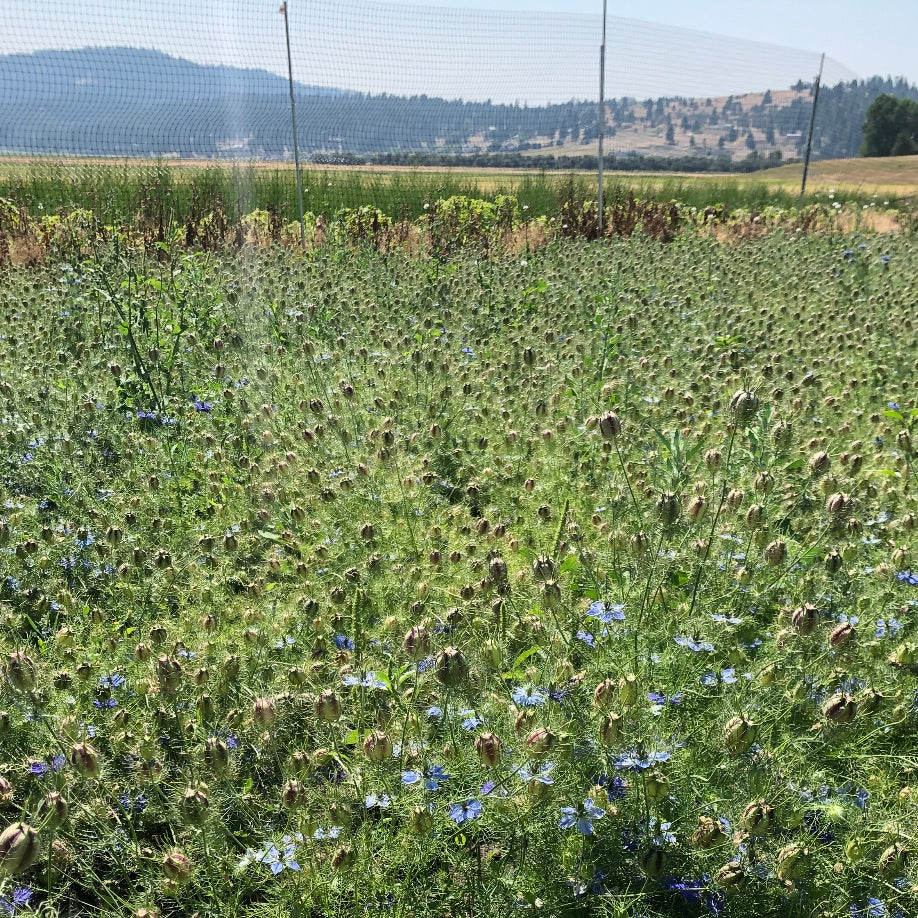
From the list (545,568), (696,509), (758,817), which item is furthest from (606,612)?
(758,817)

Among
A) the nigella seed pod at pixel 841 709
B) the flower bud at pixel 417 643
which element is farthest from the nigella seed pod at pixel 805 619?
the flower bud at pixel 417 643

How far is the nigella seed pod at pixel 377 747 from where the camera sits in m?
1.83

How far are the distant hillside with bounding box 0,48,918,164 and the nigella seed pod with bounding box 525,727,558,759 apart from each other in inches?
382

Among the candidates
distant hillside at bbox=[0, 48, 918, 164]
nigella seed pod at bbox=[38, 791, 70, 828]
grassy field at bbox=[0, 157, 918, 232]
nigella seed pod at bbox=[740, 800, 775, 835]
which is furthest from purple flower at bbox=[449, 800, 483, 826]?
distant hillside at bbox=[0, 48, 918, 164]

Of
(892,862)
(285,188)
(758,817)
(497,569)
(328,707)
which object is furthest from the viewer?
(285,188)

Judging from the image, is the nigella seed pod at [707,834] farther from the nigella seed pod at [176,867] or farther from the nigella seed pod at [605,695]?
the nigella seed pod at [176,867]

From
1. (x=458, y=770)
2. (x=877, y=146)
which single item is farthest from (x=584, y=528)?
(x=877, y=146)

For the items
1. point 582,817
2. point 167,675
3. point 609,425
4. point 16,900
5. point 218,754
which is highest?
point 609,425

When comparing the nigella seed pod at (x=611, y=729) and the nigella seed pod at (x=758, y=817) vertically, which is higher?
the nigella seed pod at (x=611, y=729)

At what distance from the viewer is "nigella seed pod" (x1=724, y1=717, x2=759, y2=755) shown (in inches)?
73.9

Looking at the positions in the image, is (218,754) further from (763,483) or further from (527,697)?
(763,483)

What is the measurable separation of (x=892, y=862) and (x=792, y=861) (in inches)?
9.4

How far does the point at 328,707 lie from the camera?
6.23 ft

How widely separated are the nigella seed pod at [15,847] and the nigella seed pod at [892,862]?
5.91 ft
